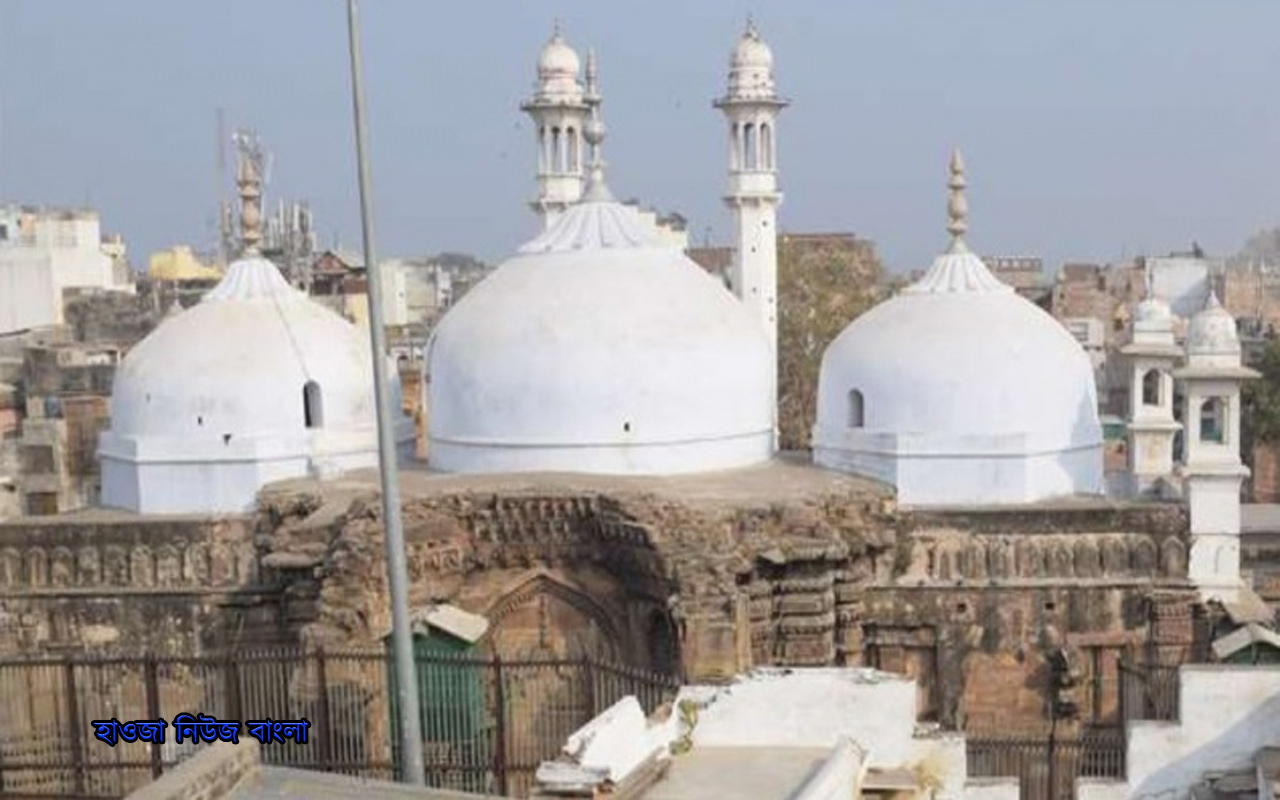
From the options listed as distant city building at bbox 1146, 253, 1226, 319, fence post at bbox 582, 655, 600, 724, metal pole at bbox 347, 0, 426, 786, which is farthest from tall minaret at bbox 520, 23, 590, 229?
distant city building at bbox 1146, 253, 1226, 319

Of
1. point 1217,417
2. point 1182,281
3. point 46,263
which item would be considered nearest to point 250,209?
point 1217,417

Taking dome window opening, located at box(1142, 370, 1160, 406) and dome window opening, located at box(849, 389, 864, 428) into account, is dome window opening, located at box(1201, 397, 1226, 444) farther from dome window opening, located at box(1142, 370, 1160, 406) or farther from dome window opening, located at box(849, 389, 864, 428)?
dome window opening, located at box(849, 389, 864, 428)

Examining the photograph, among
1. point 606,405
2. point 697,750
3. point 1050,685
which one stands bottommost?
point 1050,685

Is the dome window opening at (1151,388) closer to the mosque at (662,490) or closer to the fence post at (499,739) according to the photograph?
the mosque at (662,490)

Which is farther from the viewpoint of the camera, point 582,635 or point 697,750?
point 582,635

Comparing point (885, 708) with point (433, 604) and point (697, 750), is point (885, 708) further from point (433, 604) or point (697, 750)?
point (433, 604)

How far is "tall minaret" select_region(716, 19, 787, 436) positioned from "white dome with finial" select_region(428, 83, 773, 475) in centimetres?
561

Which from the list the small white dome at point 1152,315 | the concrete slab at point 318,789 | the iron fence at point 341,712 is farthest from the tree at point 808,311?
the concrete slab at point 318,789

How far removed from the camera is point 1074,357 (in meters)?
16.8

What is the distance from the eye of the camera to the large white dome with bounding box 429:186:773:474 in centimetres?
1616

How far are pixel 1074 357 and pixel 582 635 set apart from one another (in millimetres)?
6144

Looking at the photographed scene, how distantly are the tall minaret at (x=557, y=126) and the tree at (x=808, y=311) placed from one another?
8.79m

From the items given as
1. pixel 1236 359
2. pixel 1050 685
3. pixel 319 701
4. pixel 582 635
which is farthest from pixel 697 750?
pixel 1236 359

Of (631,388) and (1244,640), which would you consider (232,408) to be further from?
(1244,640)
